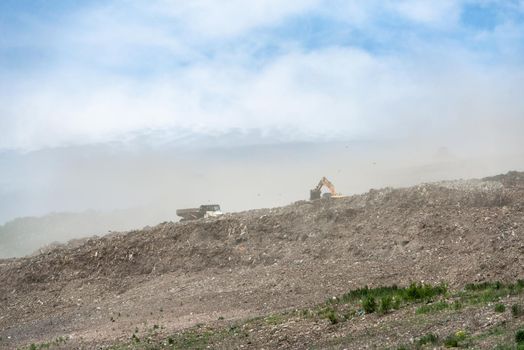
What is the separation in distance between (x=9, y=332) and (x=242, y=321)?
9.80 meters

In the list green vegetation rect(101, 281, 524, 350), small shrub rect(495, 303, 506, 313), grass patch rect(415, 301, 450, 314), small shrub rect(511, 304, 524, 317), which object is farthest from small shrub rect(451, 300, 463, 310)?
small shrub rect(511, 304, 524, 317)

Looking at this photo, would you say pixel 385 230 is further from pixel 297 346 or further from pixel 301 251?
pixel 297 346

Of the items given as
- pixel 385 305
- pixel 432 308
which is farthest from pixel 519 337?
pixel 385 305

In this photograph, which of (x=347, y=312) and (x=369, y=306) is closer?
(x=369, y=306)

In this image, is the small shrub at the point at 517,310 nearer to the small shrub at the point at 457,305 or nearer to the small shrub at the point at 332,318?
the small shrub at the point at 457,305

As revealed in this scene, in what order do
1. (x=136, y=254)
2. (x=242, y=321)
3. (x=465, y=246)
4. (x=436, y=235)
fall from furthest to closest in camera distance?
(x=136, y=254) → (x=436, y=235) → (x=465, y=246) → (x=242, y=321)

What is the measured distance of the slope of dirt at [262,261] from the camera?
21688mm

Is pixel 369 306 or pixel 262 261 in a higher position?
pixel 262 261

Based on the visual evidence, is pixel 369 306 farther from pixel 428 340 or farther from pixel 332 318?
pixel 428 340

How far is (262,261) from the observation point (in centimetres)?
2769

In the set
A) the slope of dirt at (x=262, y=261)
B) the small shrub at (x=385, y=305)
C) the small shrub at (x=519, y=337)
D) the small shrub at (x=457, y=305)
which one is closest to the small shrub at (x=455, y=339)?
the small shrub at (x=519, y=337)

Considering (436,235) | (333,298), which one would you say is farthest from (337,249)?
(333,298)

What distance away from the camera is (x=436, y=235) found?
2472cm

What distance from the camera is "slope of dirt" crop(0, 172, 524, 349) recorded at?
21.7 meters
